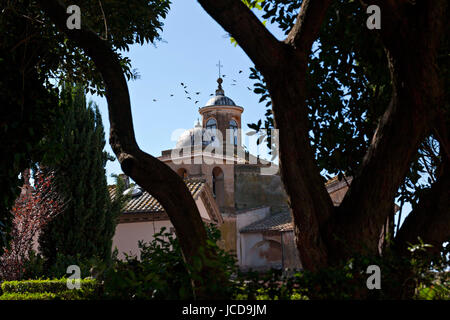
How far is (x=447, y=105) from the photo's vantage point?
6.11 m

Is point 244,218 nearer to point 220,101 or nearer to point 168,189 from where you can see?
point 220,101

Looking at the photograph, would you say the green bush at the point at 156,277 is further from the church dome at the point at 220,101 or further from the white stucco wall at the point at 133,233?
the church dome at the point at 220,101

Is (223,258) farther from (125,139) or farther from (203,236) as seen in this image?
(125,139)

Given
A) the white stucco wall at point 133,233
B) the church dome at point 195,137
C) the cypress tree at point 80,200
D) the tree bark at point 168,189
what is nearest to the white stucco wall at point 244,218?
the church dome at point 195,137

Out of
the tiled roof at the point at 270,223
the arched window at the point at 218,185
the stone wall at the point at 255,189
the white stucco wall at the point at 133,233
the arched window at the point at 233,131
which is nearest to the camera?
the white stucco wall at the point at 133,233

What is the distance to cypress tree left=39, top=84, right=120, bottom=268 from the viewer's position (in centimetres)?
1780

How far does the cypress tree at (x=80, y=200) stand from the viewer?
17797mm

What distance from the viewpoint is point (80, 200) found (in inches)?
710

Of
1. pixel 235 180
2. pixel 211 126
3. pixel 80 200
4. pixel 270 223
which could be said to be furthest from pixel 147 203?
pixel 211 126

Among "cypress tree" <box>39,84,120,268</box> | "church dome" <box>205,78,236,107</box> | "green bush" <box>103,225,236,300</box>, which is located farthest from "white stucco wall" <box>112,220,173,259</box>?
"church dome" <box>205,78,236,107</box>

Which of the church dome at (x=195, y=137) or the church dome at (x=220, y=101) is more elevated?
the church dome at (x=220, y=101)

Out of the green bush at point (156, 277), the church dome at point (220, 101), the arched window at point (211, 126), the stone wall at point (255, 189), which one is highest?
the church dome at point (220, 101)

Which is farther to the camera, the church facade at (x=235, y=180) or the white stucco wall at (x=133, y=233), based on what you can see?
the church facade at (x=235, y=180)

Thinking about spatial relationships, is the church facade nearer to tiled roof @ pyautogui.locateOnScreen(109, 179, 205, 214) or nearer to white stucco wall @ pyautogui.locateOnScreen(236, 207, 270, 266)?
white stucco wall @ pyautogui.locateOnScreen(236, 207, 270, 266)
